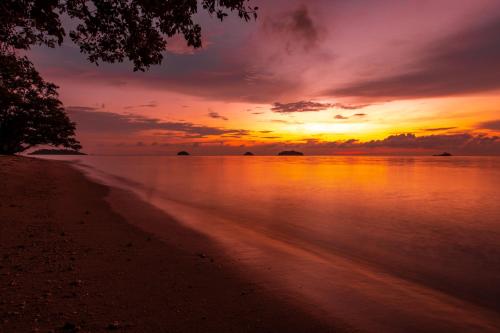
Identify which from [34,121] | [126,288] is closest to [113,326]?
[126,288]

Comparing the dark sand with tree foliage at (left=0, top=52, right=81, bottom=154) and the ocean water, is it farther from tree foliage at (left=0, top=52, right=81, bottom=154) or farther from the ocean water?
tree foliage at (left=0, top=52, right=81, bottom=154)

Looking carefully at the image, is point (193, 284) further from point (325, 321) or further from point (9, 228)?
point (9, 228)

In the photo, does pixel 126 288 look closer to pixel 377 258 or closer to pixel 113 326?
pixel 113 326

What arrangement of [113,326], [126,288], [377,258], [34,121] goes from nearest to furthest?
[113,326], [126,288], [377,258], [34,121]

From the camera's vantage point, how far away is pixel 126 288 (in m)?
5.82

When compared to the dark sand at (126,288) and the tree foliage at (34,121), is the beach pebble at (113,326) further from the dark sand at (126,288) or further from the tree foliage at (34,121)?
the tree foliage at (34,121)

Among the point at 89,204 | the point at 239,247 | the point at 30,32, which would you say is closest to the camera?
the point at 239,247

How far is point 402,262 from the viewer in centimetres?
1024

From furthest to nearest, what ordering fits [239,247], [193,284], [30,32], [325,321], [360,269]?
[30,32] → [239,247] → [360,269] → [193,284] → [325,321]

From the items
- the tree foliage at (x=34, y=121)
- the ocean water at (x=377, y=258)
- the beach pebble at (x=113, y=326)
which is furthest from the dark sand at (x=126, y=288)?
the tree foliage at (x=34, y=121)

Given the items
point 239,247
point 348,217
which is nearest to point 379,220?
point 348,217

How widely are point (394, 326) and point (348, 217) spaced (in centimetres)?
1366

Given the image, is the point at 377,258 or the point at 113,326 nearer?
the point at 113,326

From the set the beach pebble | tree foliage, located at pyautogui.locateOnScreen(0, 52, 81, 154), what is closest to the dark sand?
the beach pebble
